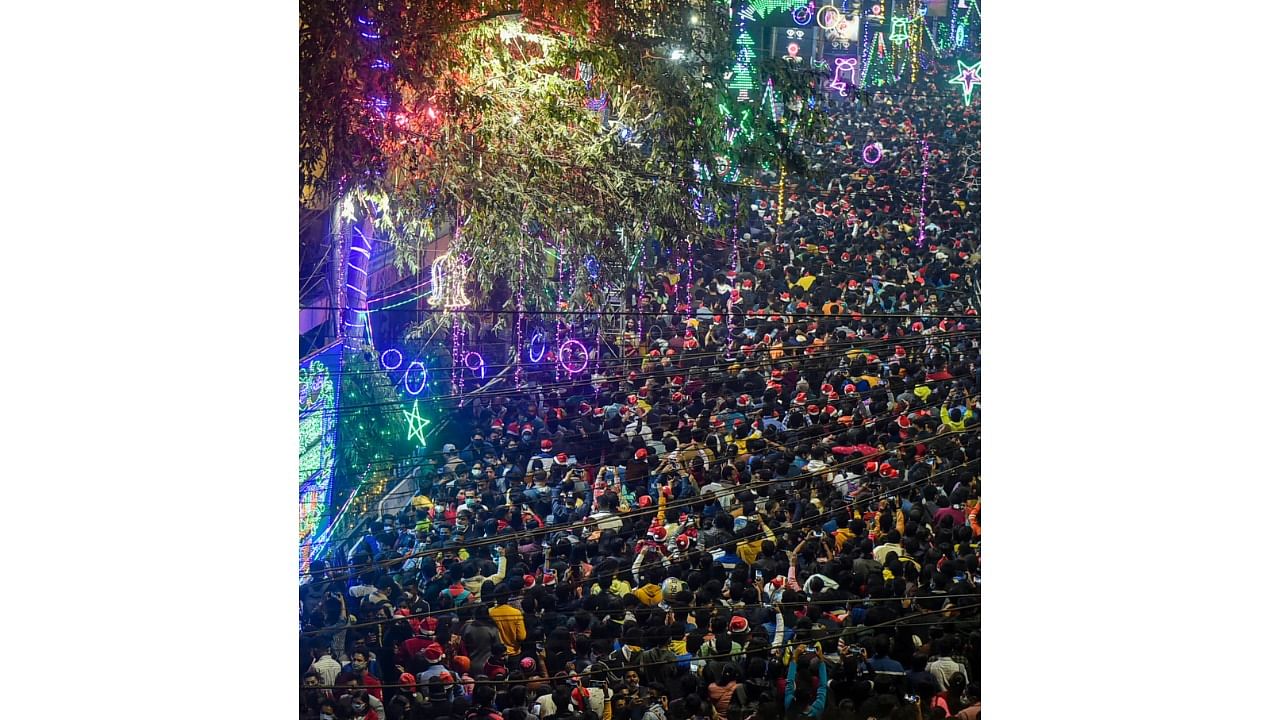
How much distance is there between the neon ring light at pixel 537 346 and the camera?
2625 millimetres

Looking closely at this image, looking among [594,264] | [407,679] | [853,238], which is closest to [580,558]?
[407,679]

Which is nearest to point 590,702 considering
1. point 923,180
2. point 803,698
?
point 803,698

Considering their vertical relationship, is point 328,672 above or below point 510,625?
below

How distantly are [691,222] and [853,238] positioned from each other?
53 cm

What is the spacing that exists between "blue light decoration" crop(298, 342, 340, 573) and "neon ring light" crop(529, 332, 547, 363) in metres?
0.60

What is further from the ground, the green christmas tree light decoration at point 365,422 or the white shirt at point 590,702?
the green christmas tree light decoration at point 365,422

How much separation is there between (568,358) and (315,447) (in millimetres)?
→ 837

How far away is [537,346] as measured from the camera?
2631 millimetres

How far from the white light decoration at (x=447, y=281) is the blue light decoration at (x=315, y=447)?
35 cm

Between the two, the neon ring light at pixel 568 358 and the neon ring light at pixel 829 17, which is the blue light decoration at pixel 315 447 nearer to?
the neon ring light at pixel 568 358

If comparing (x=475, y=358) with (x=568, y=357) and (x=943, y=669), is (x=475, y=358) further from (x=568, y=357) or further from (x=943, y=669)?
(x=943, y=669)

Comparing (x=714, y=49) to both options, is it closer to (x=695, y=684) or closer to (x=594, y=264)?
(x=594, y=264)

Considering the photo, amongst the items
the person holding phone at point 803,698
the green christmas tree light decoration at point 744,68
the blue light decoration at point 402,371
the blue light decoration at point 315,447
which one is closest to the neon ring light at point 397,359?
the blue light decoration at point 402,371

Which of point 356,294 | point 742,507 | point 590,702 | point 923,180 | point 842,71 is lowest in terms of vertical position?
point 590,702
